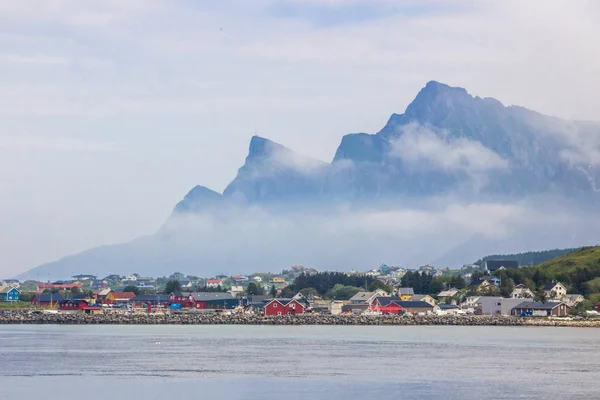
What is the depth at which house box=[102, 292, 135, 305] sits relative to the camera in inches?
5684

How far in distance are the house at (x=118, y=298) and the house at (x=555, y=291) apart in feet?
178

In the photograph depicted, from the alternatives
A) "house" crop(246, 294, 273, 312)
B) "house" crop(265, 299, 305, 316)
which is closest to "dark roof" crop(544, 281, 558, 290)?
"house" crop(265, 299, 305, 316)

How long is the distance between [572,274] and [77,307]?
5642cm

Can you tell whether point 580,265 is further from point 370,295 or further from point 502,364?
point 502,364

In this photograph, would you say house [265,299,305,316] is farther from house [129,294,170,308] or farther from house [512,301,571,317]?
house [129,294,170,308]

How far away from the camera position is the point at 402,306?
12256 cm

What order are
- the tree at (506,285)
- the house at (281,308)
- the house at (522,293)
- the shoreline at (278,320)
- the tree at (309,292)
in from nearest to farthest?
1. the shoreline at (278,320)
2. the house at (281,308)
3. the house at (522,293)
4. the tree at (506,285)
5. the tree at (309,292)

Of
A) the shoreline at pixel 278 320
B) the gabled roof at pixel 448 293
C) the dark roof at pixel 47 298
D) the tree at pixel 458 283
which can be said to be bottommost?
the shoreline at pixel 278 320

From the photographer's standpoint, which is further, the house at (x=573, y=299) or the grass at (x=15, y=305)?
the grass at (x=15, y=305)

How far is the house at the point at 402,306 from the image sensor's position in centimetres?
12112

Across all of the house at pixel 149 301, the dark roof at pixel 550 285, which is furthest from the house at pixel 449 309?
the house at pixel 149 301

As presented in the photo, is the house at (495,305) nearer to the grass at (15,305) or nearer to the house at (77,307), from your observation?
the house at (77,307)

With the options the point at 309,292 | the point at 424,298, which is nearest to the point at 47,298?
the point at 309,292

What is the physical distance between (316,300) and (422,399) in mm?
104702
